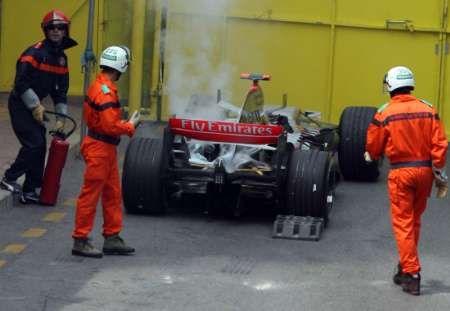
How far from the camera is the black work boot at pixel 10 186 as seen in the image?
1105 cm

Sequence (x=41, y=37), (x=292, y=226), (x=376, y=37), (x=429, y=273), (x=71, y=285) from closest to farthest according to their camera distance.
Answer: (x=71, y=285) → (x=429, y=273) → (x=292, y=226) → (x=376, y=37) → (x=41, y=37)

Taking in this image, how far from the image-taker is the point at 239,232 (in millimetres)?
10367

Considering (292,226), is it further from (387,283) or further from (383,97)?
(383,97)

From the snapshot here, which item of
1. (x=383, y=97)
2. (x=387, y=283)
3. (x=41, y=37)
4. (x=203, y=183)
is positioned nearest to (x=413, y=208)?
(x=387, y=283)

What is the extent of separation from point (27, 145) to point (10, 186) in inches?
16.4

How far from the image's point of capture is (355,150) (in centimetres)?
1275

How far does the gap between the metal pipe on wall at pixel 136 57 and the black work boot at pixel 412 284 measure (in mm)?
7863

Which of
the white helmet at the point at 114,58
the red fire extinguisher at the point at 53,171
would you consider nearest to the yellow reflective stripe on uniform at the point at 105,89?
the white helmet at the point at 114,58

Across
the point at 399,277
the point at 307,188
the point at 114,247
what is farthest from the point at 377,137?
the point at 114,247

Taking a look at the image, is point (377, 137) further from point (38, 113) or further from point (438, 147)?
point (38, 113)

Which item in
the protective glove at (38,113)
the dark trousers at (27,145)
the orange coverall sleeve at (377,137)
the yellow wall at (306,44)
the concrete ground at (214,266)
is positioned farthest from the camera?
the yellow wall at (306,44)

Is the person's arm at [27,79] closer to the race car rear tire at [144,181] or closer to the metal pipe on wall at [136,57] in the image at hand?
the race car rear tire at [144,181]

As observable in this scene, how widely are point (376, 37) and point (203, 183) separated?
6044 mm

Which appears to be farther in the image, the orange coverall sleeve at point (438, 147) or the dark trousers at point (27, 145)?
the dark trousers at point (27, 145)
